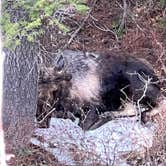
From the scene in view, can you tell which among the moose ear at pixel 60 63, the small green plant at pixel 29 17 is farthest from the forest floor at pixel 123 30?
the small green plant at pixel 29 17

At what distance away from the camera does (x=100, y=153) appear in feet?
16.6

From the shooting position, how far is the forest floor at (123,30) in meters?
7.48

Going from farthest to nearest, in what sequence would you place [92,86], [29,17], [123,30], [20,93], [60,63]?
[123,30] → [92,86] → [60,63] → [20,93] → [29,17]

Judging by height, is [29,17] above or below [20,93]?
above

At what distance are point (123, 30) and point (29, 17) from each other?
3.51 m

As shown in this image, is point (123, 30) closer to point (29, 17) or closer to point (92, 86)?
point (92, 86)

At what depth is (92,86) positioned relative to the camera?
255 inches

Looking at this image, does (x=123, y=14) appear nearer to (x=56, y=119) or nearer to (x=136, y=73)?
(x=136, y=73)

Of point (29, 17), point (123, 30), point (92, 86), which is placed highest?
point (123, 30)

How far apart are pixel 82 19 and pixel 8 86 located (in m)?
3.15

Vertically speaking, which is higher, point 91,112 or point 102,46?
point 102,46

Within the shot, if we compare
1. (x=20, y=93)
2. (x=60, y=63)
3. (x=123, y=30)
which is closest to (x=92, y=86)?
(x=60, y=63)

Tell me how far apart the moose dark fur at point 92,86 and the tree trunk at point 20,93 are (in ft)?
1.19

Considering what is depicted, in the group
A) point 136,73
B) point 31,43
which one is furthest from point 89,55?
point 31,43
